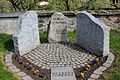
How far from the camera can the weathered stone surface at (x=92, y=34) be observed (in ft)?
24.1

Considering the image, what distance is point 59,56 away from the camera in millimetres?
7676

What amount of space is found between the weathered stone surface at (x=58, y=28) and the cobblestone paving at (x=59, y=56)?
27 cm

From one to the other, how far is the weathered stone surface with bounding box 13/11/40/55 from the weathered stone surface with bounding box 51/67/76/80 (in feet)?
4.88

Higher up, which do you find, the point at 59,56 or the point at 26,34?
the point at 26,34

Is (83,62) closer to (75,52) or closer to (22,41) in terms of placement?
(75,52)

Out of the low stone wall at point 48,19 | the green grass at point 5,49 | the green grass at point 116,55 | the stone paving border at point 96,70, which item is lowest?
the green grass at point 116,55

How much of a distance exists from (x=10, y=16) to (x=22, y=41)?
9.48 feet

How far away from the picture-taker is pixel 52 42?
885cm

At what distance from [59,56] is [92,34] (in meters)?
1.19

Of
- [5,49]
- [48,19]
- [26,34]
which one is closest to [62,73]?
[26,34]

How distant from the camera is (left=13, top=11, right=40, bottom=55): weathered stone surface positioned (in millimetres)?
7712

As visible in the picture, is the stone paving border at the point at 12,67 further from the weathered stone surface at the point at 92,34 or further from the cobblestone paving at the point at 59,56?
the weathered stone surface at the point at 92,34

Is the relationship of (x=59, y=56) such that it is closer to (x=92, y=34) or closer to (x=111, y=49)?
(x=92, y=34)

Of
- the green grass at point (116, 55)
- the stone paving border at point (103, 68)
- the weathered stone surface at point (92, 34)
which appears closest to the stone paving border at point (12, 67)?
the stone paving border at point (103, 68)
